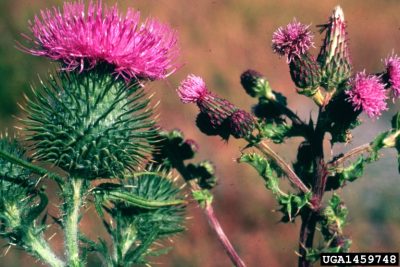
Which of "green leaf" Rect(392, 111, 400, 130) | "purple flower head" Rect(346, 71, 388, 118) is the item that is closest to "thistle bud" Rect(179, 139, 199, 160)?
"purple flower head" Rect(346, 71, 388, 118)

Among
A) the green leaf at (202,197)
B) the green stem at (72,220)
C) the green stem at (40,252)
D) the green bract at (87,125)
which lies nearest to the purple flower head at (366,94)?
the green leaf at (202,197)

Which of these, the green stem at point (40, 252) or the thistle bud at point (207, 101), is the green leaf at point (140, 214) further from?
A: the thistle bud at point (207, 101)

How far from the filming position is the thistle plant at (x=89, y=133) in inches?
116

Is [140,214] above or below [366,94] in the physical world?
below

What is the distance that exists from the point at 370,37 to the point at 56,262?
5.72 m

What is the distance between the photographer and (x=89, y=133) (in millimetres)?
3021

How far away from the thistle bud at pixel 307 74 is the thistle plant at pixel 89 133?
63 centimetres

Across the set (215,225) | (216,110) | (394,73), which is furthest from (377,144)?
(215,225)

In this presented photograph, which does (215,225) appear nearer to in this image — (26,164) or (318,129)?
(318,129)

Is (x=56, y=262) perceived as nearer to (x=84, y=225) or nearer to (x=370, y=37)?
(x=84, y=225)

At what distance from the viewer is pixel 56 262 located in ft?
9.70

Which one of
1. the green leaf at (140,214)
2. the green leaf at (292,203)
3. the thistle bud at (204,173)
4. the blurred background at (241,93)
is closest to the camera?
the green leaf at (292,203)

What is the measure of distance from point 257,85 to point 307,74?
1.26ft

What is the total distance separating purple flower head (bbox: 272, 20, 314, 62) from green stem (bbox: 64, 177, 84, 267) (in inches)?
47.0
